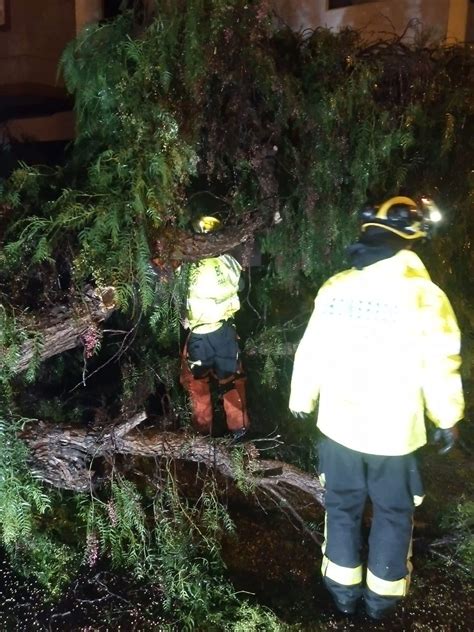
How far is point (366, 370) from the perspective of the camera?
261cm

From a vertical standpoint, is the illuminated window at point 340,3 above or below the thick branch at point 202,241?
above

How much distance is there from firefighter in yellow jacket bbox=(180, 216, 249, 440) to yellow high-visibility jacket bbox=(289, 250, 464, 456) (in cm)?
137

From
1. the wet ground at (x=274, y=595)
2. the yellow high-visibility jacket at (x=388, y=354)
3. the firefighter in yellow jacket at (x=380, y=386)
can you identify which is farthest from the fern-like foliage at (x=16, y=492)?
the yellow high-visibility jacket at (x=388, y=354)

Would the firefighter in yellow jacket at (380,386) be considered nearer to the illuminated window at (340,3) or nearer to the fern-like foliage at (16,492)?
the fern-like foliage at (16,492)

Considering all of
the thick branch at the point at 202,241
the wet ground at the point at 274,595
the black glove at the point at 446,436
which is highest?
the thick branch at the point at 202,241

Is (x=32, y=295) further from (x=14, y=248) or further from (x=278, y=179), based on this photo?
(x=278, y=179)

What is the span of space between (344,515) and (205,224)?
197 cm

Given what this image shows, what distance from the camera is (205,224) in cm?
358

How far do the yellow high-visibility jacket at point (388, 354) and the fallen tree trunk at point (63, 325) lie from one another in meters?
1.30

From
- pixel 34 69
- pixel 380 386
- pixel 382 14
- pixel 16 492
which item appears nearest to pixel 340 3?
pixel 382 14

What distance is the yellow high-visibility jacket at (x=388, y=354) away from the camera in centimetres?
253

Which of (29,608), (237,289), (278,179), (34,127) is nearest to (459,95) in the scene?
(278,179)

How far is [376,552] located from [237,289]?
82.4 inches

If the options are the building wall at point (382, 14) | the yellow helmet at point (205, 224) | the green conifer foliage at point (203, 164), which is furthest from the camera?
the building wall at point (382, 14)
